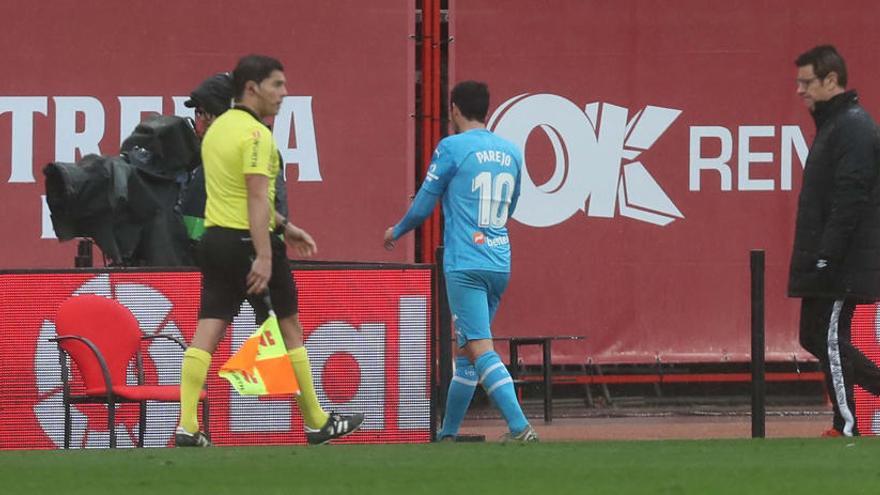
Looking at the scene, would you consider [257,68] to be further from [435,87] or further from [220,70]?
[435,87]

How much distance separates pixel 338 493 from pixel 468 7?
685 centimetres

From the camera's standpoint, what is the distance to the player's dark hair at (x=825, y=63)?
1069 cm

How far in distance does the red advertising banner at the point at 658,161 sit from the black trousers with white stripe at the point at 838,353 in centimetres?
391

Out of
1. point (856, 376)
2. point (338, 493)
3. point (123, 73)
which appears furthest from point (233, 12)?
point (338, 493)

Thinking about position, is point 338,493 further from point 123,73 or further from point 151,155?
point 123,73

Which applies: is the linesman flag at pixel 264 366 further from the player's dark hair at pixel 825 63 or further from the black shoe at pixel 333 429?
the player's dark hair at pixel 825 63

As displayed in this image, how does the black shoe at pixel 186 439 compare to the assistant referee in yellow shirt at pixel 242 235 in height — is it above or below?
below

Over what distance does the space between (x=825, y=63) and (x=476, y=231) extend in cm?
192

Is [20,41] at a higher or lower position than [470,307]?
higher

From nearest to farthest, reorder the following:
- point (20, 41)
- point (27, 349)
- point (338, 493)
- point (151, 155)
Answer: point (338, 493) → point (27, 349) → point (151, 155) → point (20, 41)

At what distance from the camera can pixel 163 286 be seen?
1178 centimetres

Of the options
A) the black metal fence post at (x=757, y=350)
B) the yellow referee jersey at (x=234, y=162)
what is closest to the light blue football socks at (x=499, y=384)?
the yellow referee jersey at (x=234, y=162)

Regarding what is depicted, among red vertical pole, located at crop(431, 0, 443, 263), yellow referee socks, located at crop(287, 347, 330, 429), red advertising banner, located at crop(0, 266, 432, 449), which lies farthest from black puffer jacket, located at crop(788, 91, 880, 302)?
red vertical pole, located at crop(431, 0, 443, 263)

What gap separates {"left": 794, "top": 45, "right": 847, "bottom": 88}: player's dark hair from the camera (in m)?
10.7
